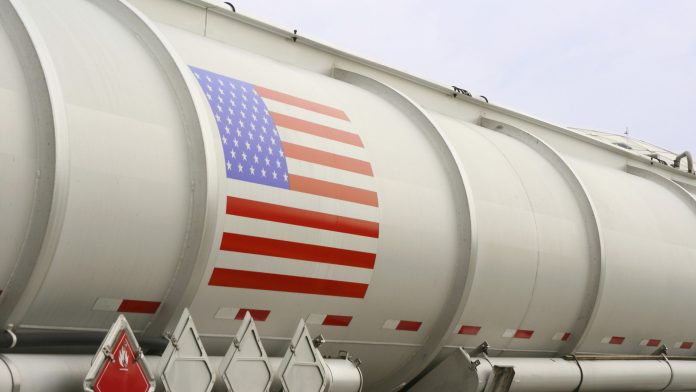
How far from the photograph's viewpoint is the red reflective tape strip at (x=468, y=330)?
21.4 ft

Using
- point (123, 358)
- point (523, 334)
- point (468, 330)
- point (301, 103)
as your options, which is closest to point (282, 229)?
point (301, 103)

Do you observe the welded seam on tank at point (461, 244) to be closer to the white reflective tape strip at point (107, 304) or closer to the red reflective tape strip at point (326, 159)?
the red reflective tape strip at point (326, 159)

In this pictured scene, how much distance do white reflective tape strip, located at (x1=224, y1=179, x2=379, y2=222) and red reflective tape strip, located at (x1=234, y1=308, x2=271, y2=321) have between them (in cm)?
56

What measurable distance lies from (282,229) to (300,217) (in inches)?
6.0

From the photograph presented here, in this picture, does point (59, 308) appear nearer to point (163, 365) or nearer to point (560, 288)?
point (163, 365)

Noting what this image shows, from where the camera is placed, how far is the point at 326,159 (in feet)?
18.3

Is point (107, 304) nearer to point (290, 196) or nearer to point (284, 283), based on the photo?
point (284, 283)

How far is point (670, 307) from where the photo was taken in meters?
8.44

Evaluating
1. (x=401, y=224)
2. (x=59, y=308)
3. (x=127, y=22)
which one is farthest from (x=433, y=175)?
(x=59, y=308)

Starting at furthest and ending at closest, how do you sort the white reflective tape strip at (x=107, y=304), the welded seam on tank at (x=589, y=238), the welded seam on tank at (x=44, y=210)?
the welded seam on tank at (x=589, y=238), the white reflective tape strip at (x=107, y=304), the welded seam on tank at (x=44, y=210)

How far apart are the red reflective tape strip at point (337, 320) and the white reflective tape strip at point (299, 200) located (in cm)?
57

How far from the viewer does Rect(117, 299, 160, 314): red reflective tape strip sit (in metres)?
4.61

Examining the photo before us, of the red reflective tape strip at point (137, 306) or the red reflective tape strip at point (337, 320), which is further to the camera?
the red reflective tape strip at point (337, 320)

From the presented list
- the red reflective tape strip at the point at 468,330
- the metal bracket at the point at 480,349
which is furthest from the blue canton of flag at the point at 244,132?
the metal bracket at the point at 480,349
